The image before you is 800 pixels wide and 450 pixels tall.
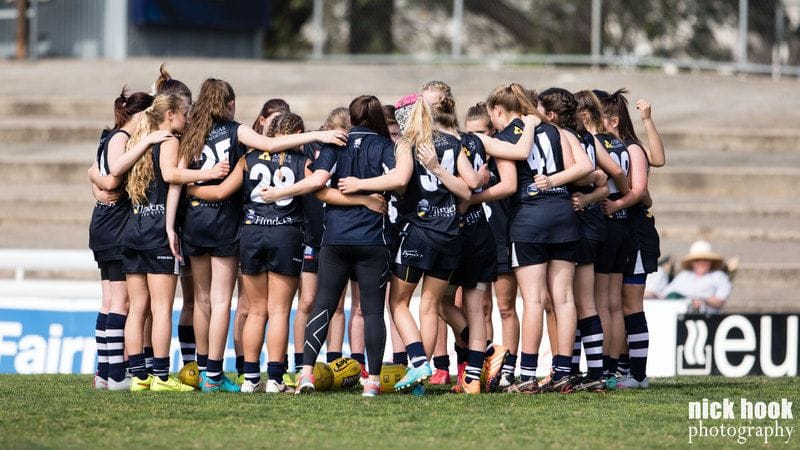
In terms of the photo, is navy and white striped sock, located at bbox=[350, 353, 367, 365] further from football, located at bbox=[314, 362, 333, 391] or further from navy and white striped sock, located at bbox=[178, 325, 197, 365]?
navy and white striped sock, located at bbox=[178, 325, 197, 365]

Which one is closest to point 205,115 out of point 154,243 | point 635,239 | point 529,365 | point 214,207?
point 214,207

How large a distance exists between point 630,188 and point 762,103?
12133mm

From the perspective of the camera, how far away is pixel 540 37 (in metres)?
24.5

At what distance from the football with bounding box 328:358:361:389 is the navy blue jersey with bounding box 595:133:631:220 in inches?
84.4

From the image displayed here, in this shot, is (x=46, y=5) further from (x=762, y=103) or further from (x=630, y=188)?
(x=630, y=188)

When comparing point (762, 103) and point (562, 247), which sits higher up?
point (762, 103)

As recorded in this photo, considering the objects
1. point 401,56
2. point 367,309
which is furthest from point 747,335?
point 401,56

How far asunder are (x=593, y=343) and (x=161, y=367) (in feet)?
9.79

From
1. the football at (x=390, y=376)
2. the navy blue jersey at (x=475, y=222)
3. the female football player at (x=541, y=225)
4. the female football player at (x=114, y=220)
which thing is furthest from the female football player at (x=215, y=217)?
the female football player at (x=541, y=225)

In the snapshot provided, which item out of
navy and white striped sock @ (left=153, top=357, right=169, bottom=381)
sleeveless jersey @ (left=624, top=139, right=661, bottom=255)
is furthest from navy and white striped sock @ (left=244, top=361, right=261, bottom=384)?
sleeveless jersey @ (left=624, top=139, right=661, bottom=255)

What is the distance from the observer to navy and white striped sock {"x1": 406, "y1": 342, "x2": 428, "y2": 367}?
827cm

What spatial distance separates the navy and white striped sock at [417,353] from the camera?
326 inches

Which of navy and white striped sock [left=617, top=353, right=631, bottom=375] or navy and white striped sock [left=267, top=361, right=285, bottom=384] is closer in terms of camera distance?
navy and white striped sock [left=267, top=361, right=285, bottom=384]

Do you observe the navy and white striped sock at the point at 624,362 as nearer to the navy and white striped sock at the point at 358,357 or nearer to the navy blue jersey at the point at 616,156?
the navy blue jersey at the point at 616,156
